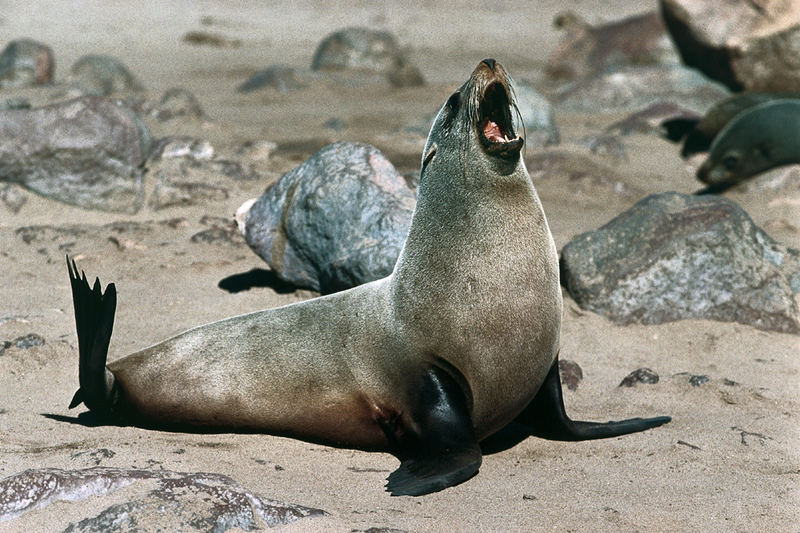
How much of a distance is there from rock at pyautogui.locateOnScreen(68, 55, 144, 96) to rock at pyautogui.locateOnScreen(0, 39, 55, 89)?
0.40 m

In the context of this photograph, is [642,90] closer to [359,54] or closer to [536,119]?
[536,119]

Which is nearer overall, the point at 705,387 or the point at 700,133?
the point at 705,387

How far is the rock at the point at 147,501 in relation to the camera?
2.77m

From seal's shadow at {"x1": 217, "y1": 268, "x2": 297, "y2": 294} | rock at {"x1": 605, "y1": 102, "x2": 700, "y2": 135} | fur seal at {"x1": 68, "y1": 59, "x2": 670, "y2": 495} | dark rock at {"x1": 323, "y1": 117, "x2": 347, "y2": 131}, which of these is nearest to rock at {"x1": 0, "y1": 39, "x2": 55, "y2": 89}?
dark rock at {"x1": 323, "y1": 117, "x2": 347, "y2": 131}

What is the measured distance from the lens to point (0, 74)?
12.7m

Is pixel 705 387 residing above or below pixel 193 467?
below

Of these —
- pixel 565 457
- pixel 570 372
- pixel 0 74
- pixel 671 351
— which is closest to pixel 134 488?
pixel 565 457

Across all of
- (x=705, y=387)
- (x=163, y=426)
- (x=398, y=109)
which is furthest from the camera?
(x=398, y=109)

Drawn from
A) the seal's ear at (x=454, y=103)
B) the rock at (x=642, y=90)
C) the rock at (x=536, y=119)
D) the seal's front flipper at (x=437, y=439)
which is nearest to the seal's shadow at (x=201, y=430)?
the seal's front flipper at (x=437, y=439)

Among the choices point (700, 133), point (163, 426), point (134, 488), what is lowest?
point (700, 133)

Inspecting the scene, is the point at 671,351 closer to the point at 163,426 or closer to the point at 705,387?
the point at 705,387

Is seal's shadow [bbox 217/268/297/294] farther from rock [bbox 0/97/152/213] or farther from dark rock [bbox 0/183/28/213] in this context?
dark rock [bbox 0/183/28/213]

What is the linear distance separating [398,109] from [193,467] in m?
8.49

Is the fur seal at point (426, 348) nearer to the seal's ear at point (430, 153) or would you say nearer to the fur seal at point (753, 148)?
the seal's ear at point (430, 153)
